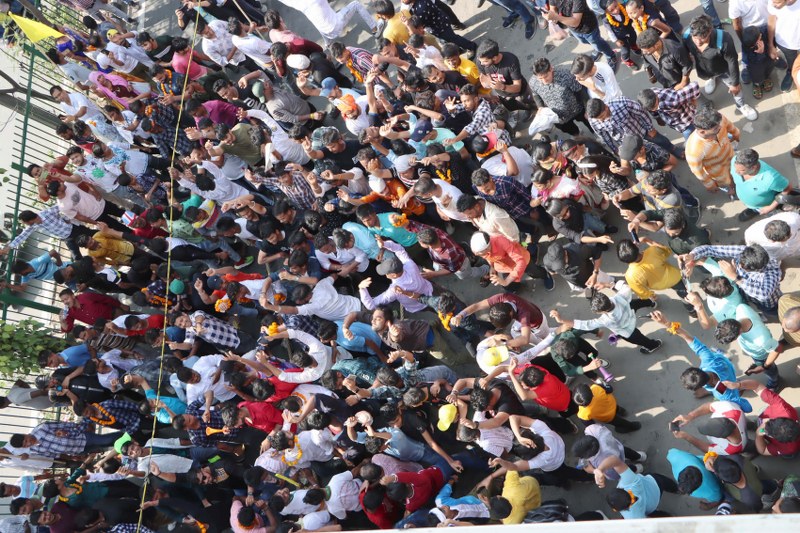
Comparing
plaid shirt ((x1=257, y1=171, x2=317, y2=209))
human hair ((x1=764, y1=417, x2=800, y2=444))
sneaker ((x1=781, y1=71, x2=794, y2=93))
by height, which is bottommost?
human hair ((x1=764, y1=417, x2=800, y2=444))

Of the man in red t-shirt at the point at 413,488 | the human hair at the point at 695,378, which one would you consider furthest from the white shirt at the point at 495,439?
the human hair at the point at 695,378

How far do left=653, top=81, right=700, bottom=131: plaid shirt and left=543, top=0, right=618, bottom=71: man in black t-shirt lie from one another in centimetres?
158

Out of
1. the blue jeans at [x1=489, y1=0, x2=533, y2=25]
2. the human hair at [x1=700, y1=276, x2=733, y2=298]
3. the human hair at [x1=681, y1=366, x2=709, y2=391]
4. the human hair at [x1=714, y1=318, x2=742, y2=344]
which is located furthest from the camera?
the blue jeans at [x1=489, y1=0, x2=533, y2=25]

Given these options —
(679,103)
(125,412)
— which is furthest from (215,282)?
(679,103)

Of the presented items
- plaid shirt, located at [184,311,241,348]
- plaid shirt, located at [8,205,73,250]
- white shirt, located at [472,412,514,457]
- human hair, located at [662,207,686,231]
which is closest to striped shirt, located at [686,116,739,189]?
human hair, located at [662,207,686,231]

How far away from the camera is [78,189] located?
355 inches

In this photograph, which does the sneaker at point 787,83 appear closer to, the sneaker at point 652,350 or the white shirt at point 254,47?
the sneaker at point 652,350

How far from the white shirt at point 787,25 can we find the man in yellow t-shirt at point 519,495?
4.51 m

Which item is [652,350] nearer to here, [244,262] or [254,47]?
[244,262]

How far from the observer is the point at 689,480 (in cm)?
516

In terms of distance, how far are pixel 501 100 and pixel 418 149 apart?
1.36 m

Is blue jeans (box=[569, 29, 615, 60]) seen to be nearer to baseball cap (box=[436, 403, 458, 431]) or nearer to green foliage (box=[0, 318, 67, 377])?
baseball cap (box=[436, 403, 458, 431])

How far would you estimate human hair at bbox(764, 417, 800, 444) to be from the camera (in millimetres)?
5023

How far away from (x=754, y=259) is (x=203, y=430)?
529cm
